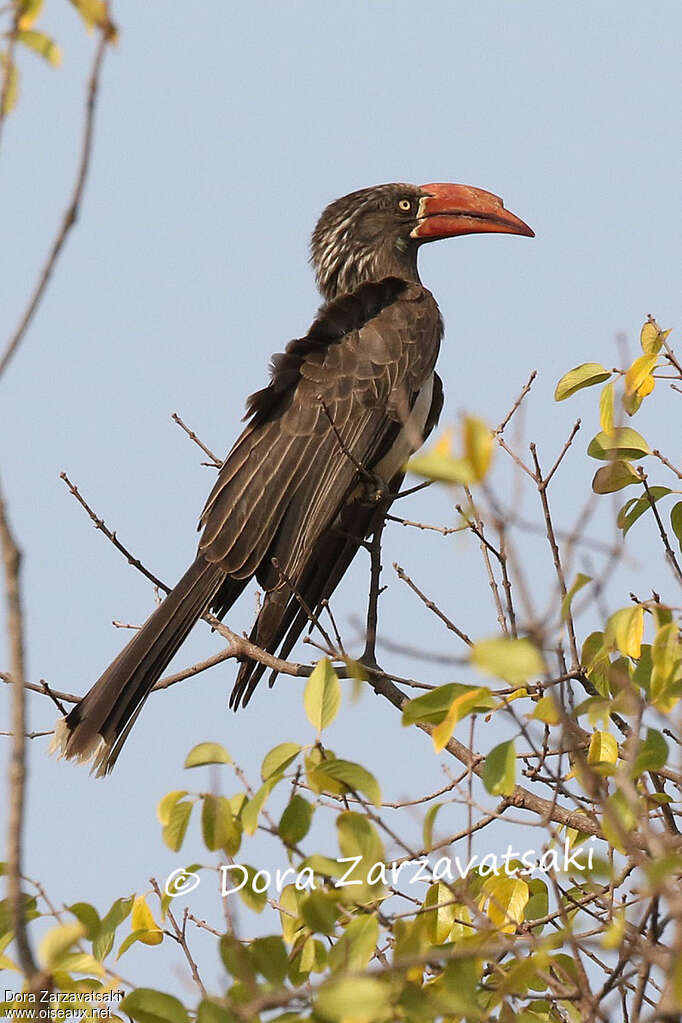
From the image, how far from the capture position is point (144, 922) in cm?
278

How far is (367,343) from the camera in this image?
4863 mm

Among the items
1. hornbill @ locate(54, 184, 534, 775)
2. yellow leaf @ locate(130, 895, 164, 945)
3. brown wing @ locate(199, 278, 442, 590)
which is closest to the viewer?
yellow leaf @ locate(130, 895, 164, 945)

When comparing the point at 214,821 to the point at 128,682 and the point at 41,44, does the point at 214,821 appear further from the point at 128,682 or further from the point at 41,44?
the point at 128,682

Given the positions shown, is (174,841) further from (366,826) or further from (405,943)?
(405,943)

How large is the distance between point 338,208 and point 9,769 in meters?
4.72

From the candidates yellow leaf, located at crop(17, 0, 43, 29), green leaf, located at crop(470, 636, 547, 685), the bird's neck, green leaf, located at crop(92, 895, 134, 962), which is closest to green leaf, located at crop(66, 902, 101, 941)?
green leaf, located at crop(92, 895, 134, 962)

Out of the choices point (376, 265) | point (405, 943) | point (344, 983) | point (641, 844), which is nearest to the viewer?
point (344, 983)

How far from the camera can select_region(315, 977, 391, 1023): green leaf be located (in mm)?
1624

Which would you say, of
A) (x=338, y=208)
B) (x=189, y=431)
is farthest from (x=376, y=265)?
(x=189, y=431)

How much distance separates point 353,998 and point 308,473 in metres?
3.05

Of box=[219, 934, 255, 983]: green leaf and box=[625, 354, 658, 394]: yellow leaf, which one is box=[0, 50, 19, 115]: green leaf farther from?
box=[625, 354, 658, 394]: yellow leaf

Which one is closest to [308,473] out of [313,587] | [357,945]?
[313,587]

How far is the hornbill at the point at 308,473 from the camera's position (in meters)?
4.27

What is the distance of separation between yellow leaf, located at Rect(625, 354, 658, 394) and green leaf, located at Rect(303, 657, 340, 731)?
3.78 feet
